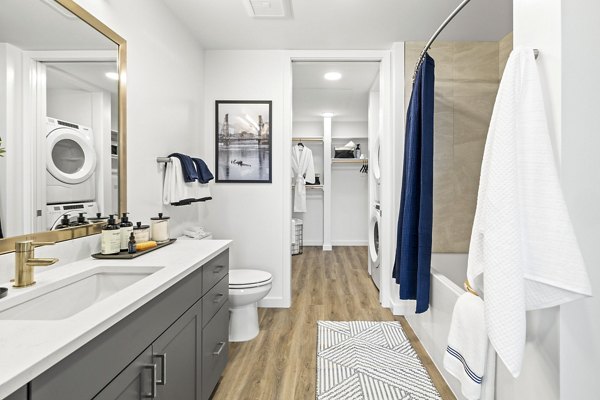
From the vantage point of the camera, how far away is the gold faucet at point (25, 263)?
108cm

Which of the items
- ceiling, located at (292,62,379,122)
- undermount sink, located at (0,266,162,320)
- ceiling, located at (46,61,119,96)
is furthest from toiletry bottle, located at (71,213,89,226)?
ceiling, located at (292,62,379,122)

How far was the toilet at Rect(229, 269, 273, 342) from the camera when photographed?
233cm

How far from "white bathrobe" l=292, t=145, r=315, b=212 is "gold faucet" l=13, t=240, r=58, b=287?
4.63 metres

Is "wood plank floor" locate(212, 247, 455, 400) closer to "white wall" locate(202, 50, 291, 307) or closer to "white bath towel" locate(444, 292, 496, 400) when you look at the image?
"white wall" locate(202, 50, 291, 307)

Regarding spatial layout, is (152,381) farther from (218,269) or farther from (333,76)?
(333,76)

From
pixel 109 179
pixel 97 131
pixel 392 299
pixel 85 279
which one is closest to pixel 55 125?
pixel 97 131

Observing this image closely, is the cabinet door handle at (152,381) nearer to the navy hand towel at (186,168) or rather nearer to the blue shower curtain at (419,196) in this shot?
the navy hand towel at (186,168)

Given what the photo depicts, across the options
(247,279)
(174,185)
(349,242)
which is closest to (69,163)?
(174,185)

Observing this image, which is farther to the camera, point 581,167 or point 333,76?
point 333,76

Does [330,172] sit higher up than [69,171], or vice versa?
[330,172]

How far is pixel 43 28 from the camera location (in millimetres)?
1291

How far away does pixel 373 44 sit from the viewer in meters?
2.86

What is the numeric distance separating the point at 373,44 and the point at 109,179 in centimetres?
242

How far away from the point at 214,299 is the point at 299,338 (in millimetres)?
1007
